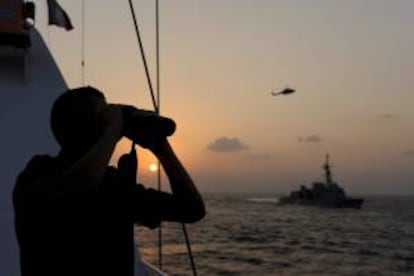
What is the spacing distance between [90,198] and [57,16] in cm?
824

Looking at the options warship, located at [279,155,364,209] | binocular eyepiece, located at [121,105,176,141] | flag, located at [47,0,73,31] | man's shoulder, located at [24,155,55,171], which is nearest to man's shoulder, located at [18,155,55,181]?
man's shoulder, located at [24,155,55,171]

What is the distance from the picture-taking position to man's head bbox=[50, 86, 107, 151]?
218 centimetres

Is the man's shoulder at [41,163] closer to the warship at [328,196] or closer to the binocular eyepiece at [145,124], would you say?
the binocular eyepiece at [145,124]

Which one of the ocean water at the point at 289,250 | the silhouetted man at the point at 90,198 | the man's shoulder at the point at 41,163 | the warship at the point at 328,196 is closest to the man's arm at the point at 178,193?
the silhouetted man at the point at 90,198

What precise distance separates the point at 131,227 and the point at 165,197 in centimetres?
14

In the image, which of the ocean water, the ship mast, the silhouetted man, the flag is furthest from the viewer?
the ship mast

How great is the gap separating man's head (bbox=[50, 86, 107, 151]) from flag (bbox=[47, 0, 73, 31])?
8.07 m

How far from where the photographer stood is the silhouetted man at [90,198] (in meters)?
2.15

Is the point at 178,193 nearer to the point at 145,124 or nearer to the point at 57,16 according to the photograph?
the point at 145,124

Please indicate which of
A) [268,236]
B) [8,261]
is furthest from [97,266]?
[268,236]

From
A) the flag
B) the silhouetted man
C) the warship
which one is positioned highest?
the flag

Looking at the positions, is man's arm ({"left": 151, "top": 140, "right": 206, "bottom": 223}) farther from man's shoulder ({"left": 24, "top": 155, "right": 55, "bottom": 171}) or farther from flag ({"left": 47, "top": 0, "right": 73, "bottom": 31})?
flag ({"left": 47, "top": 0, "right": 73, "bottom": 31})

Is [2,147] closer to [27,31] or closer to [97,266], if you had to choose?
[27,31]

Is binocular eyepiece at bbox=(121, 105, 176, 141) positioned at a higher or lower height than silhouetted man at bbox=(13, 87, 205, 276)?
higher
